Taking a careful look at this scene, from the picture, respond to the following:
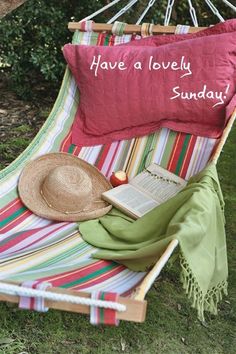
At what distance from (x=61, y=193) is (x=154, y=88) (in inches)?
26.4

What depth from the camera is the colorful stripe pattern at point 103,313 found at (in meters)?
1.29

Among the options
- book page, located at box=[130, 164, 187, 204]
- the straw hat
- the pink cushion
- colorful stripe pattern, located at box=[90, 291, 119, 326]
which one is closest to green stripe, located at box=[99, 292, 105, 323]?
colorful stripe pattern, located at box=[90, 291, 119, 326]

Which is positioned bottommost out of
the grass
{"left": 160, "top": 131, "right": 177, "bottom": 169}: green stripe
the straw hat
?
the grass

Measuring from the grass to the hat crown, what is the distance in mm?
425

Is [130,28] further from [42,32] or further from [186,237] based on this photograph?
[186,237]

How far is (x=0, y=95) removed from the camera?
13.1 ft

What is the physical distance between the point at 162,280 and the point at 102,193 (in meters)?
0.45

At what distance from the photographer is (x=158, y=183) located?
2268 mm

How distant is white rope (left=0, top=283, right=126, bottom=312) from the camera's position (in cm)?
128

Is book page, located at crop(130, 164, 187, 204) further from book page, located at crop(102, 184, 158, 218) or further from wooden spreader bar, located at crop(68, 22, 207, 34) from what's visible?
wooden spreader bar, located at crop(68, 22, 207, 34)

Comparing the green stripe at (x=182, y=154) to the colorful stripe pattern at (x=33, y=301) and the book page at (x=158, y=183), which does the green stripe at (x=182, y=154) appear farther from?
the colorful stripe pattern at (x=33, y=301)

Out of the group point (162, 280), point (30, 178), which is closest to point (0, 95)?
point (30, 178)

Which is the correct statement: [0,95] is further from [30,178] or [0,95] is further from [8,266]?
[8,266]

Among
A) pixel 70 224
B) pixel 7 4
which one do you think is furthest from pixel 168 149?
pixel 7 4
